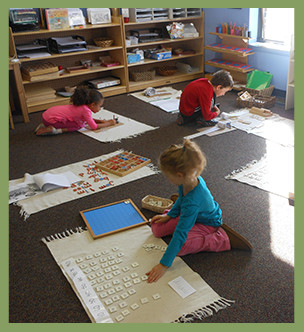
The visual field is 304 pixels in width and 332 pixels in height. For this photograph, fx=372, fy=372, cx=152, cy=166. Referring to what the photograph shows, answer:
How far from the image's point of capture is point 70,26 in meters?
4.24

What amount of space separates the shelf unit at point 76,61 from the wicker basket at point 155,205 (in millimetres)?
2398

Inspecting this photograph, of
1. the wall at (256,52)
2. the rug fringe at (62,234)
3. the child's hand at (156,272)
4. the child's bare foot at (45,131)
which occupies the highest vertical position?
the wall at (256,52)

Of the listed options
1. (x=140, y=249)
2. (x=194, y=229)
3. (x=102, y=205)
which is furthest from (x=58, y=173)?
(x=194, y=229)

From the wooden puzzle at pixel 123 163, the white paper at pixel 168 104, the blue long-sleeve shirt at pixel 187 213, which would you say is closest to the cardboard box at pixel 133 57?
the white paper at pixel 168 104

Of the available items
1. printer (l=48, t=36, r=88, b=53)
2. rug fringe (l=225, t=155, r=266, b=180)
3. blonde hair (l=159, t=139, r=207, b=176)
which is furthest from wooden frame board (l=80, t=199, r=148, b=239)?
printer (l=48, t=36, r=88, b=53)

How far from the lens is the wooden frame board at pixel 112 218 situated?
2238 millimetres

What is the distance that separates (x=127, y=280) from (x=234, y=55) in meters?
3.92

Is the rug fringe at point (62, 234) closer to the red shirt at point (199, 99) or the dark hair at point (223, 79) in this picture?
the red shirt at point (199, 99)

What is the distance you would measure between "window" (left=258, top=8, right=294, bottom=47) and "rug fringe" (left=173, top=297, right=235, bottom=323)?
372cm

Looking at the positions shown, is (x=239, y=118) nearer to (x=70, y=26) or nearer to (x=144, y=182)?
(x=144, y=182)

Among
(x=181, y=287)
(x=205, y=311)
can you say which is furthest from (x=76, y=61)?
(x=205, y=311)

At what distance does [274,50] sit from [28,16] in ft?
9.31

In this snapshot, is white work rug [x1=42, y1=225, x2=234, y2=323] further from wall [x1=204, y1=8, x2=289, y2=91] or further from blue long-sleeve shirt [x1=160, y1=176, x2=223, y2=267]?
wall [x1=204, y1=8, x2=289, y2=91]

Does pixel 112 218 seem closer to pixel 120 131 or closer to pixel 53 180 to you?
pixel 53 180
